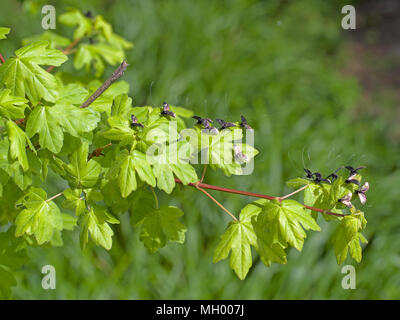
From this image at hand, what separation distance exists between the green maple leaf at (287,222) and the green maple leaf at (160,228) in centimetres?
33

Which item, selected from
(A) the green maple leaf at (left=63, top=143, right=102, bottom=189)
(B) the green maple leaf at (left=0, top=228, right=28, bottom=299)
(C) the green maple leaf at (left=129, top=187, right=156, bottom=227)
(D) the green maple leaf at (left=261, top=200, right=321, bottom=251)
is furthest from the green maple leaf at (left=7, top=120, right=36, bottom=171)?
(D) the green maple leaf at (left=261, top=200, right=321, bottom=251)

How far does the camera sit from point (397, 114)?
493cm

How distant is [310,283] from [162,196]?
4.18 ft

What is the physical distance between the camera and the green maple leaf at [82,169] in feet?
3.94

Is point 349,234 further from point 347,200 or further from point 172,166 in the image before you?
point 172,166

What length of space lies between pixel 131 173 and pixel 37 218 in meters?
0.41

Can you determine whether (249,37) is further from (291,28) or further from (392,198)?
(392,198)

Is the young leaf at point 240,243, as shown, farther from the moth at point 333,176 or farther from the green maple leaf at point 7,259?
the green maple leaf at point 7,259

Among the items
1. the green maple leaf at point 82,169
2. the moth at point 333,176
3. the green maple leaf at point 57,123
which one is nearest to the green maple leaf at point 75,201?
the green maple leaf at point 82,169

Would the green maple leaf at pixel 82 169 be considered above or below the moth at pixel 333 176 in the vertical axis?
above

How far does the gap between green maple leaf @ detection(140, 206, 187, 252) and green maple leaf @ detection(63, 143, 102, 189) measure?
0.26 m

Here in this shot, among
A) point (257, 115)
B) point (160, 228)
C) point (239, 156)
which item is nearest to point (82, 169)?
point (160, 228)

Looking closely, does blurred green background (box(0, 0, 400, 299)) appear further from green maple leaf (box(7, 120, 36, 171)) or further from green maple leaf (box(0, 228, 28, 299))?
green maple leaf (box(0, 228, 28, 299))

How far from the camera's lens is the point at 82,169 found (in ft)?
3.98
